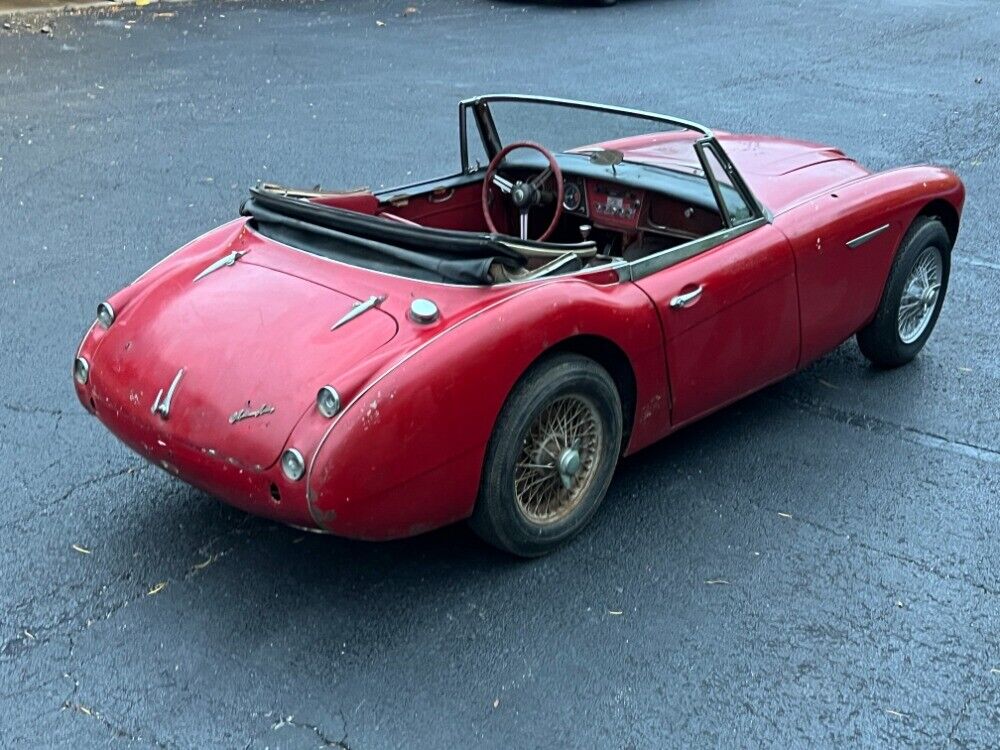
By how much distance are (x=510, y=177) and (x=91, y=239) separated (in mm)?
3022

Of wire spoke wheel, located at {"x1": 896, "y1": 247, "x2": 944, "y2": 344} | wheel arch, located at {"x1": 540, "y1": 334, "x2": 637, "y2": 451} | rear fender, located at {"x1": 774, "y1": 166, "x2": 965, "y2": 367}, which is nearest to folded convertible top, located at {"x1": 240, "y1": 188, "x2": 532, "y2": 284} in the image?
wheel arch, located at {"x1": 540, "y1": 334, "x2": 637, "y2": 451}

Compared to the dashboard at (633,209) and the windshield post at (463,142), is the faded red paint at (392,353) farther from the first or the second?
the windshield post at (463,142)

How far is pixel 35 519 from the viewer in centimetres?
412

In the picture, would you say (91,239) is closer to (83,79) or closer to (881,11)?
(83,79)

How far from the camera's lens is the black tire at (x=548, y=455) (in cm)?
365

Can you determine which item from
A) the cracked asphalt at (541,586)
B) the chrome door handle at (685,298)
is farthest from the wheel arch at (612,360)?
the cracked asphalt at (541,586)

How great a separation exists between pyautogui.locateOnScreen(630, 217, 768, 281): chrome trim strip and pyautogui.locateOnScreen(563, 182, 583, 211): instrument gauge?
0.67 metres

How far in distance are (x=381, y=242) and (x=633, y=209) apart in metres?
1.28

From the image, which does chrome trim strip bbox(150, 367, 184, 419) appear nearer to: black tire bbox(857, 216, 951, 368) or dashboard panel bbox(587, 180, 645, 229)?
dashboard panel bbox(587, 180, 645, 229)

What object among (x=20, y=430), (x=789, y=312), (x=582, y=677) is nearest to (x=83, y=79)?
(x=20, y=430)

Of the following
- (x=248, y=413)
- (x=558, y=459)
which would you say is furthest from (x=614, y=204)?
(x=248, y=413)

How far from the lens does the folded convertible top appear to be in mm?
3760

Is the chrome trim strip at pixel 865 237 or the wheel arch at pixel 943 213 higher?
the chrome trim strip at pixel 865 237

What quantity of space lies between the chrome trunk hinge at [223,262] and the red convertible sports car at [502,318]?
0.02 m
